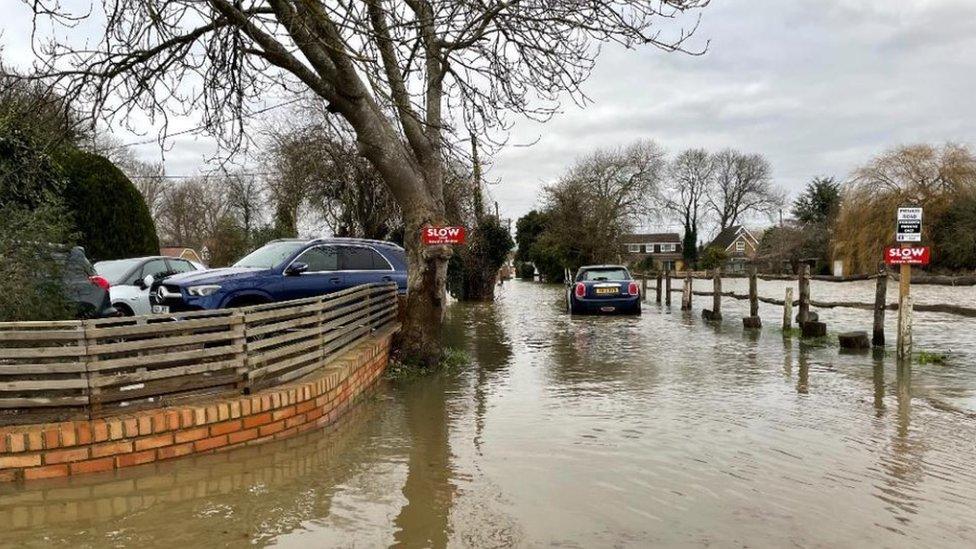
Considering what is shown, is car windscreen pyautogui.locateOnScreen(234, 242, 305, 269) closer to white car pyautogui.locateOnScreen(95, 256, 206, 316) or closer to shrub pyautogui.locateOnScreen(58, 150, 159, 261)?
white car pyautogui.locateOnScreen(95, 256, 206, 316)

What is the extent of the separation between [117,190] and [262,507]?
50.5 ft

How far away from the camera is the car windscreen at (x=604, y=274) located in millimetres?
18303

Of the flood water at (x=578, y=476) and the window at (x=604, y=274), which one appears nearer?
the flood water at (x=578, y=476)

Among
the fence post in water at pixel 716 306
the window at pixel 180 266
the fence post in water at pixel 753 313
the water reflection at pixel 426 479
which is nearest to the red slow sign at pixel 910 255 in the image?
the fence post in water at pixel 753 313

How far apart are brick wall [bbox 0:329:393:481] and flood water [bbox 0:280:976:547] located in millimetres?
141

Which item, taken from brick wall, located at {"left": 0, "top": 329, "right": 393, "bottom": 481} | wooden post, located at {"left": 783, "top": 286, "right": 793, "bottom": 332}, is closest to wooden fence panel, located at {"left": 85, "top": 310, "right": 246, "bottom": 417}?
brick wall, located at {"left": 0, "top": 329, "right": 393, "bottom": 481}

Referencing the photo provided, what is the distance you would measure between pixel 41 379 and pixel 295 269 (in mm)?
4727

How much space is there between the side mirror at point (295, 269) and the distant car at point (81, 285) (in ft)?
7.12

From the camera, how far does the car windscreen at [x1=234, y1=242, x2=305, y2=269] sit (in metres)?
9.32

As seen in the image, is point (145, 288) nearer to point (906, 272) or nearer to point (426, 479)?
point (426, 479)

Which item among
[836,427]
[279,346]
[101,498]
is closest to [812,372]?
[836,427]

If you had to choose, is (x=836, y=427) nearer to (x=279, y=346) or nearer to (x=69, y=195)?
(x=279, y=346)

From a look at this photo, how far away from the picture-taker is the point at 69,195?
1562cm

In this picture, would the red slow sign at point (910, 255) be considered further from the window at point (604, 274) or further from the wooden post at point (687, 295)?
the wooden post at point (687, 295)
